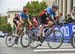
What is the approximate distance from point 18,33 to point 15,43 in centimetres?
44

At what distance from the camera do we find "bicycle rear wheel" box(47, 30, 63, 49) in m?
11.6

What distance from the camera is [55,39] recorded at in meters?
11.9

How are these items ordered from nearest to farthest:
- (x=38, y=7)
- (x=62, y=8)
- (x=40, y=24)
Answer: (x=40, y=24), (x=62, y=8), (x=38, y=7)

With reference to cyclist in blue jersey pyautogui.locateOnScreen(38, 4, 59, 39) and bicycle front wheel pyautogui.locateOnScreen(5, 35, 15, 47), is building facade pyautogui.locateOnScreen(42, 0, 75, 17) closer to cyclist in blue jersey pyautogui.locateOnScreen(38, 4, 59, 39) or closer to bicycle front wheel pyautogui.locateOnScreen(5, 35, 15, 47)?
bicycle front wheel pyautogui.locateOnScreen(5, 35, 15, 47)

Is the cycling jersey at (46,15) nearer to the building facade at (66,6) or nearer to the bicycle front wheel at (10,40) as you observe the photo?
the bicycle front wheel at (10,40)

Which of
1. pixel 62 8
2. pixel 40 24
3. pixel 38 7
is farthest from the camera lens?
pixel 38 7

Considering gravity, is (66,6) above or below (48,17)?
above

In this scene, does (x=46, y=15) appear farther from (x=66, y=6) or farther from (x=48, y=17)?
(x=66, y=6)

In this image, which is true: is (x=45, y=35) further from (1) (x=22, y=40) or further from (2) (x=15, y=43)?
(2) (x=15, y=43)

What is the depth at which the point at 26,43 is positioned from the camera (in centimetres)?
1265

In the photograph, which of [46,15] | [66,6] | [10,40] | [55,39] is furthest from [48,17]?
[66,6]

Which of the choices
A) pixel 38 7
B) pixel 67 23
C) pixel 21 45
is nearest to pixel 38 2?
pixel 38 7

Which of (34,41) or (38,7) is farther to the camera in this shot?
(38,7)

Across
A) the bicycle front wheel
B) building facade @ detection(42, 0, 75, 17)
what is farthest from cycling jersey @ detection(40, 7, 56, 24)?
building facade @ detection(42, 0, 75, 17)
